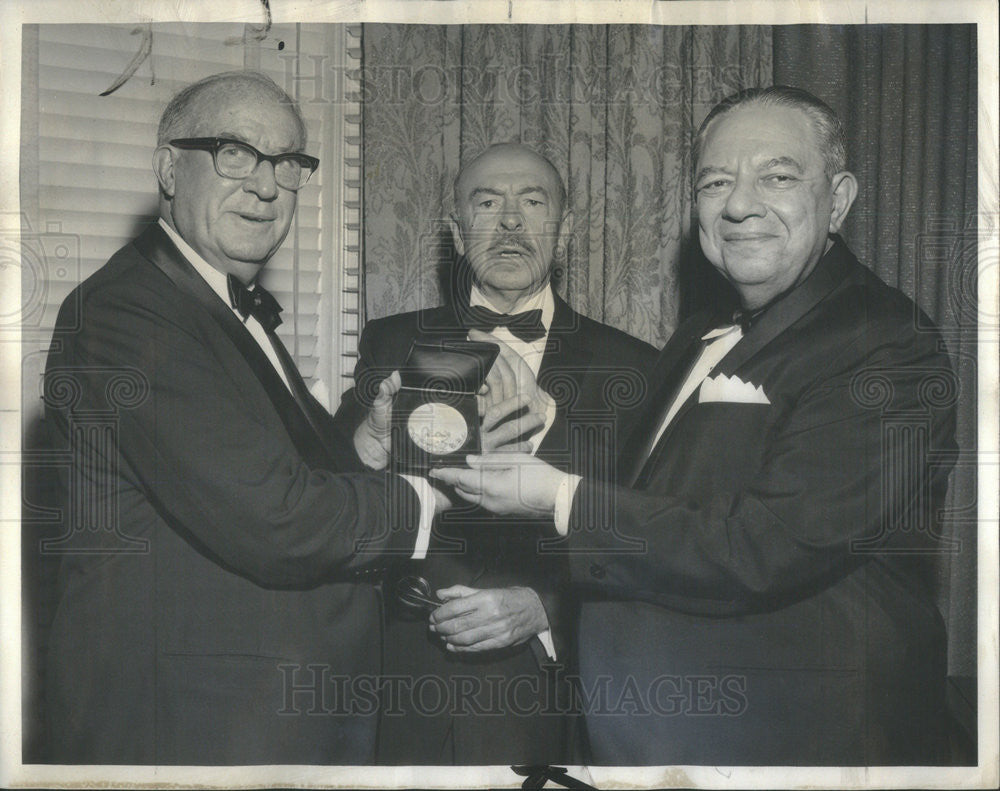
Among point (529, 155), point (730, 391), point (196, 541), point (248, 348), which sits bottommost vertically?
point (196, 541)

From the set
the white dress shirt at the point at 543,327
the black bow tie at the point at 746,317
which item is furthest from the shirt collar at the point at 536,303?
the black bow tie at the point at 746,317

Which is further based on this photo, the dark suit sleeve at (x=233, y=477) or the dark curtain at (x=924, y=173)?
the dark curtain at (x=924, y=173)

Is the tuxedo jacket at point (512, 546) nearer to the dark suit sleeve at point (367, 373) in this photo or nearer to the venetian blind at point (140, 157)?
the dark suit sleeve at point (367, 373)

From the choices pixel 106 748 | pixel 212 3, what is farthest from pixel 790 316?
pixel 106 748

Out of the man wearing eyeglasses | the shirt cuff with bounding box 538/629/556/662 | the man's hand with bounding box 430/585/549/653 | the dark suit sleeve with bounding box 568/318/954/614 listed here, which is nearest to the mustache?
the man wearing eyeglasses

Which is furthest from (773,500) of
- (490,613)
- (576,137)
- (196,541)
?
(196,541)

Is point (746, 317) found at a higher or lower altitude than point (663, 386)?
higher

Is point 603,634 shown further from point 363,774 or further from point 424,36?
point 424,36

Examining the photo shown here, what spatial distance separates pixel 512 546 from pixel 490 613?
9.4 inches

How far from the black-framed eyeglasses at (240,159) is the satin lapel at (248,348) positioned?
1.07 ft

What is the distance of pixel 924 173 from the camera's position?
3359 mm

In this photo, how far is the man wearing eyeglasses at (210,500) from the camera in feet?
10.6

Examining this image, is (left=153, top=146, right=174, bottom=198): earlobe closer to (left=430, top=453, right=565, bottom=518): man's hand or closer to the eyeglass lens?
the eyeglass lens

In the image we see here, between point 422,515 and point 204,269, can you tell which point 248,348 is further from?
point 422,515
